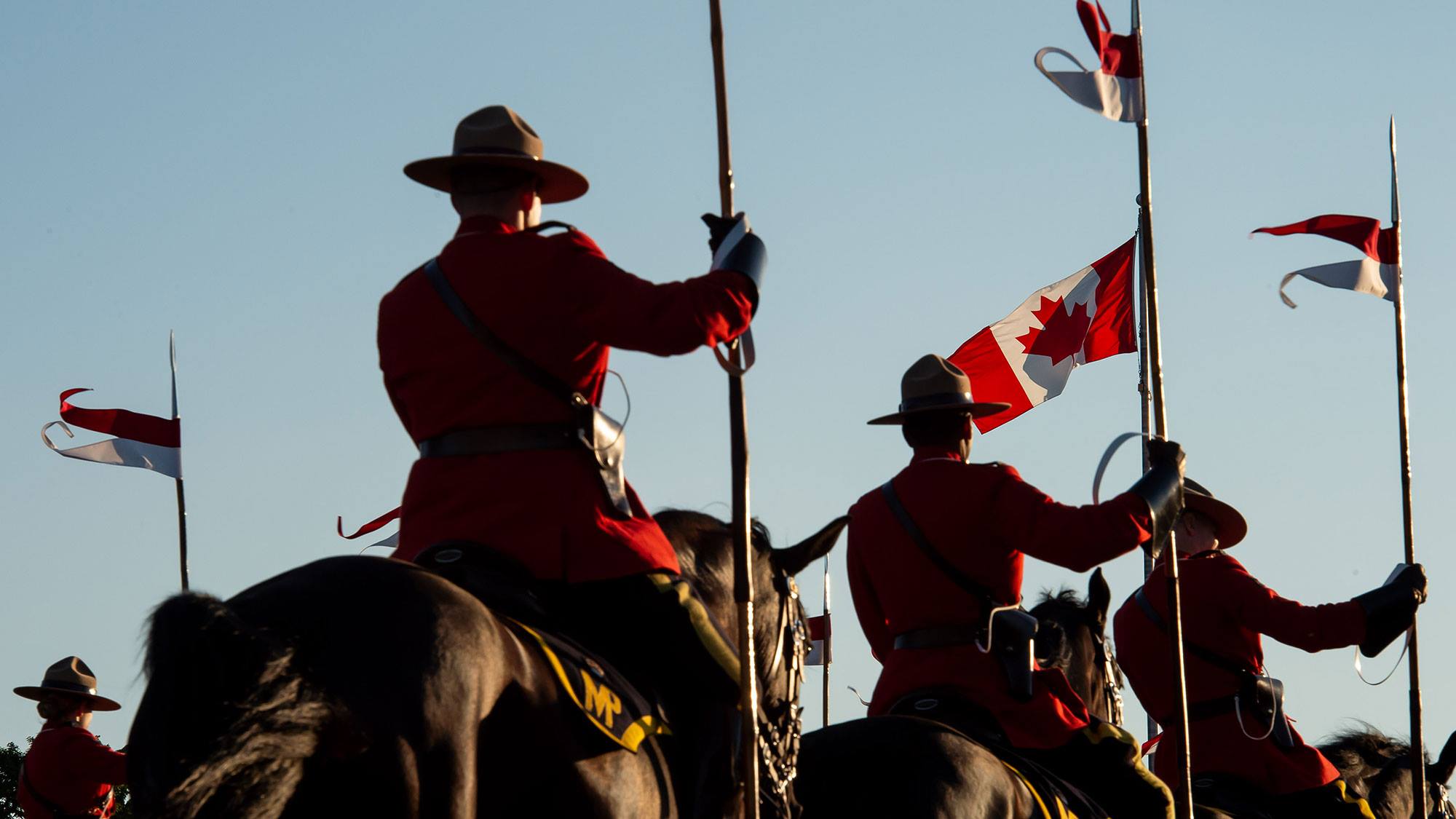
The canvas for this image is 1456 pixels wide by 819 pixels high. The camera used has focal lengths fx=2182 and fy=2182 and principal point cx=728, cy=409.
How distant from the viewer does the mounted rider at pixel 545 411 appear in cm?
622

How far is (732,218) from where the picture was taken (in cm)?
689

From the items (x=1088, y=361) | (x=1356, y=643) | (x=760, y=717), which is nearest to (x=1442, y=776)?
(x=1356, y=643)

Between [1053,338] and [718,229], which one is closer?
[718,229]

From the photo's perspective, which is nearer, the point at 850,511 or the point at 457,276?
the point at 457,276

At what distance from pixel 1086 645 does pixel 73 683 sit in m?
8.74

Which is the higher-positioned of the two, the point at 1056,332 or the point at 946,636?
the point at 1056,332

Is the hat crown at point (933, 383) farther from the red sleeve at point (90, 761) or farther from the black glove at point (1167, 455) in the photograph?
the red sleeve at point (90, 761)

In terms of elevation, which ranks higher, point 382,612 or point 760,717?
point 382,612

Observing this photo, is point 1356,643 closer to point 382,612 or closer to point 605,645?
point 605,645

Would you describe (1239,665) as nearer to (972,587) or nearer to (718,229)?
(972,587)

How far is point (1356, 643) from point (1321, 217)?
409cm

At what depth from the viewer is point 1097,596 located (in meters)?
10.5

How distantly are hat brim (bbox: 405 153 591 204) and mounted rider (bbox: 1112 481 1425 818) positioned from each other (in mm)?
5240

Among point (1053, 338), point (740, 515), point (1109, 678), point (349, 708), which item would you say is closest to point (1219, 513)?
point (1109, 678)
